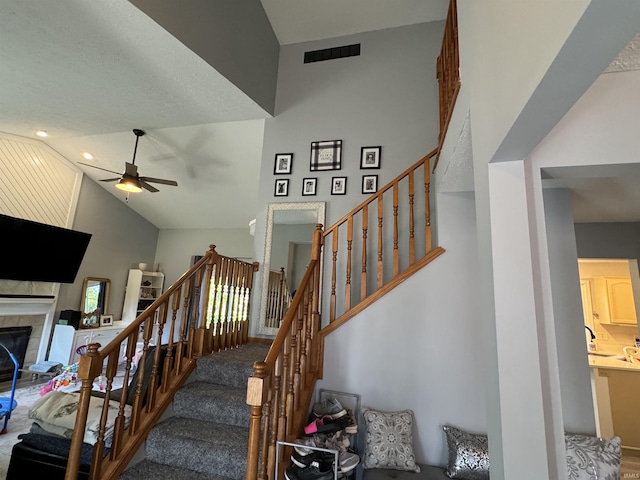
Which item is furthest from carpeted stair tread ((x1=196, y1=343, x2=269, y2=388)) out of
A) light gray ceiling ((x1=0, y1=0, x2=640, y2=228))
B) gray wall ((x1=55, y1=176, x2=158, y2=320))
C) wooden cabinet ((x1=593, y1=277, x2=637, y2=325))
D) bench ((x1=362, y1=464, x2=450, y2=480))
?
gray wall ((x1=55, y1=176, x2=158, y2=320))

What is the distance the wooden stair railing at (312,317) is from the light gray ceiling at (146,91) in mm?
2212

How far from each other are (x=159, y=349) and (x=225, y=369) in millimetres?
592

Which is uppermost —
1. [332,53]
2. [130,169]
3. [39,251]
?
[332,53]

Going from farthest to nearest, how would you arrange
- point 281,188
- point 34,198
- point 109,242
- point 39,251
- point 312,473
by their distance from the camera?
point 109,242 < point 34,198 < point 39,251 < point 281,188 < point 312,473

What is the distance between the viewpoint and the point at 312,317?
264 centimetres

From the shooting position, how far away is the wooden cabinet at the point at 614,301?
4105 mm

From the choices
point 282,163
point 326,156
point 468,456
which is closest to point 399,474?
point 468,456

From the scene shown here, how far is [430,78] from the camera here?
396 cm

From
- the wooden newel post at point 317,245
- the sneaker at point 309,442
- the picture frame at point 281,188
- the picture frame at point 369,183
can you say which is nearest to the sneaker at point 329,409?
the sneaker at point 309,442

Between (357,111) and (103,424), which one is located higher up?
(357,111)

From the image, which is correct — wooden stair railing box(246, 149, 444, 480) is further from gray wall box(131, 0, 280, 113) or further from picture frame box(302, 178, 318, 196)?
gray wall box(131, 0, 280, 113)

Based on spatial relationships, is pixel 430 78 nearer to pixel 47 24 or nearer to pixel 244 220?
pixel 47 24

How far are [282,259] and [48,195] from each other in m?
4.74

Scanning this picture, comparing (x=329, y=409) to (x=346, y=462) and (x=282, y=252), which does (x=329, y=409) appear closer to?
(x=346, y=462)
